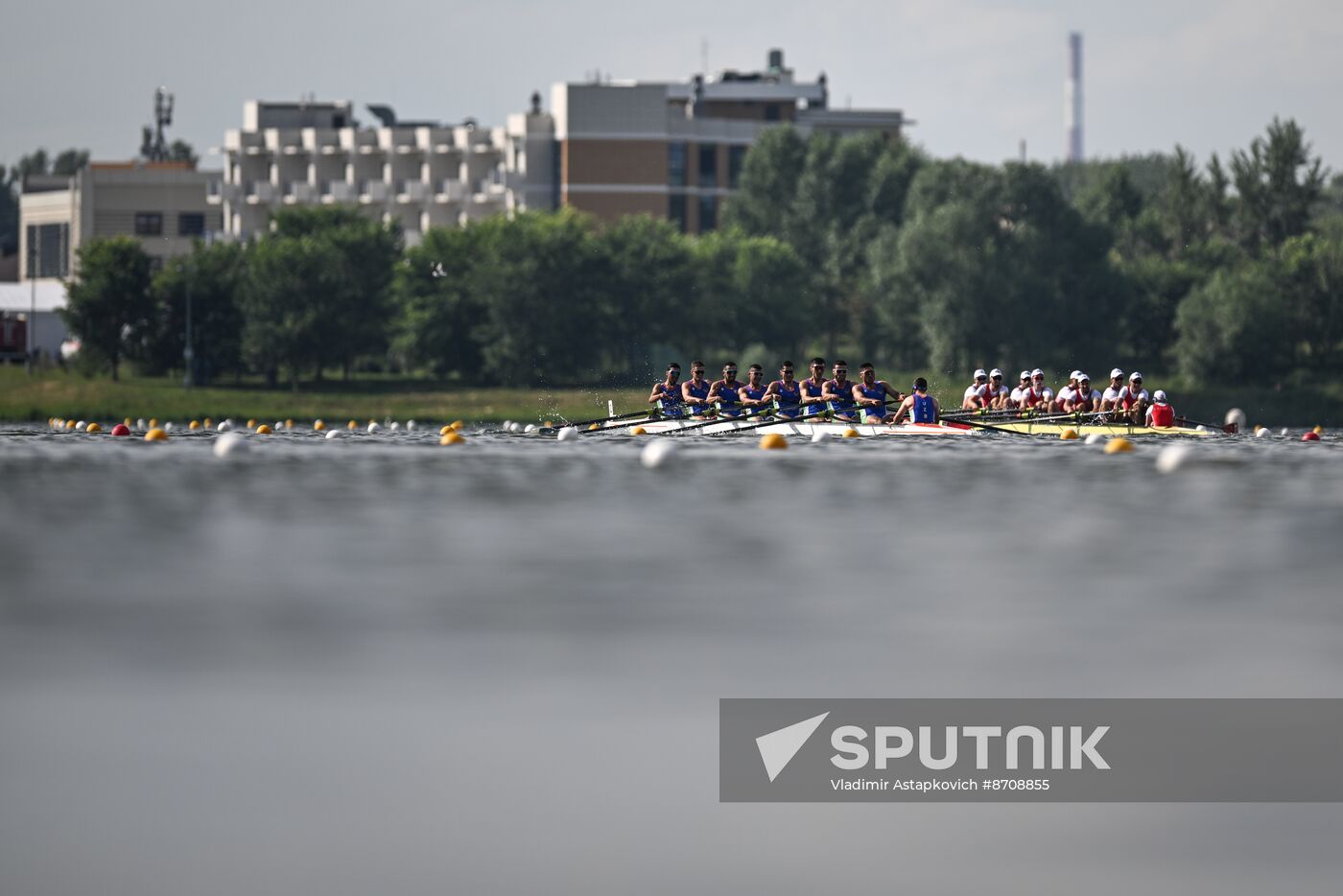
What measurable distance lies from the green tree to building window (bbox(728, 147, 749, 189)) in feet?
129

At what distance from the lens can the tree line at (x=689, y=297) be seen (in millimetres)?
81375

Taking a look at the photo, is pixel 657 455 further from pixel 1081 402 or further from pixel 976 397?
pixel 976 397

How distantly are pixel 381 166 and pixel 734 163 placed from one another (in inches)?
821

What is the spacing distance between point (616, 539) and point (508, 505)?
Answer: 4513 millimetres

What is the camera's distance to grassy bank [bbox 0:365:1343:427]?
239 ft

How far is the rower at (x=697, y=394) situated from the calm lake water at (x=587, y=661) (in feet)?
26.4

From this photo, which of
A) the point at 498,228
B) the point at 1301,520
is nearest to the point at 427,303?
the point at 498,228

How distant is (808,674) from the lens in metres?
12.0

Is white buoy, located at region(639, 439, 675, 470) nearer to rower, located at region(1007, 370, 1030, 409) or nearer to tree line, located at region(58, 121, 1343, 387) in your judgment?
rower, located at region(1007, 370, 1030, 409)

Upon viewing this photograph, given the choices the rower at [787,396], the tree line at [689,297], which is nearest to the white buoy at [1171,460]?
the rower at [787,396]

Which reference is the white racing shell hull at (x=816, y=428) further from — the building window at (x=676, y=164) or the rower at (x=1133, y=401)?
the building window at (x=676, y=164)

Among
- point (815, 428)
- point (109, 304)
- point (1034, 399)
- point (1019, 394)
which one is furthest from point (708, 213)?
point (815, 428)

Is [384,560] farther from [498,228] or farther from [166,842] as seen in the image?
[498,228]

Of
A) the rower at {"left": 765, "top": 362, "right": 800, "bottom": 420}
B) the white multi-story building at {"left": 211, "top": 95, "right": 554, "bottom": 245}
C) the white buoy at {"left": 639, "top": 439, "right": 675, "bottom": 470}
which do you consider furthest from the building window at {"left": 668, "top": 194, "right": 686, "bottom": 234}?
the white buoy at {"left": 639, "top": 439, "right": 675, "bottom": 470}
